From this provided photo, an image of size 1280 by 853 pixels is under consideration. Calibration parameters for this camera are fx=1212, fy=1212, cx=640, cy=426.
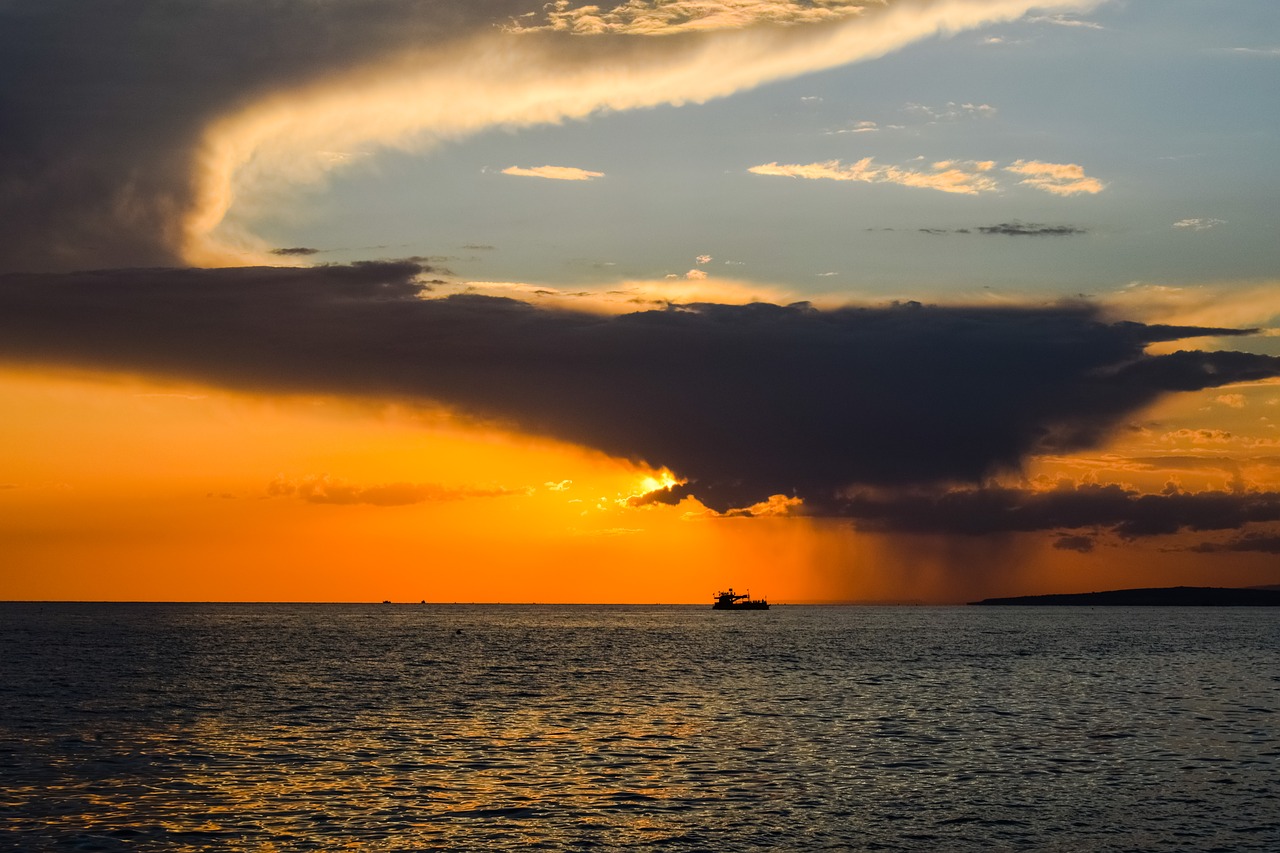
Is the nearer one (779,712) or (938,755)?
(938,755)

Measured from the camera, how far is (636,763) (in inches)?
2248

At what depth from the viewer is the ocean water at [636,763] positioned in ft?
139

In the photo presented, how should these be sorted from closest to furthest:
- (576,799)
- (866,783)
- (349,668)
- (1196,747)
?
(576,799) < (866,783) < (1196,747) < (349,668)

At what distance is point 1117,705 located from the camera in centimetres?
8938

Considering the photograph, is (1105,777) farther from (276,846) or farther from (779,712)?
(276,846)

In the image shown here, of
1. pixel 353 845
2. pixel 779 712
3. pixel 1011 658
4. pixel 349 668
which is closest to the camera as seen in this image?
pixel 353 845

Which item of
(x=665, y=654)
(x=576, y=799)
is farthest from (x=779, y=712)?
(x=665, y=654)

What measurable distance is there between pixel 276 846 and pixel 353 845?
253 centimetres

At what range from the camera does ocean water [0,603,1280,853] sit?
42.3 metres

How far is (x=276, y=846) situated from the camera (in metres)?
39.8

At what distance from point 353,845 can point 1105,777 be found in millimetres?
33853

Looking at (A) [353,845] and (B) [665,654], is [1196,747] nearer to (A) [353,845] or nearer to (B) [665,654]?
(A) [353,845]

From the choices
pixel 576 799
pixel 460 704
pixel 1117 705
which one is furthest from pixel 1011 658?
pixel 576 799

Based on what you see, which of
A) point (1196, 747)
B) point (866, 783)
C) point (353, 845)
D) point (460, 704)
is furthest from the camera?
point (460, 704)
